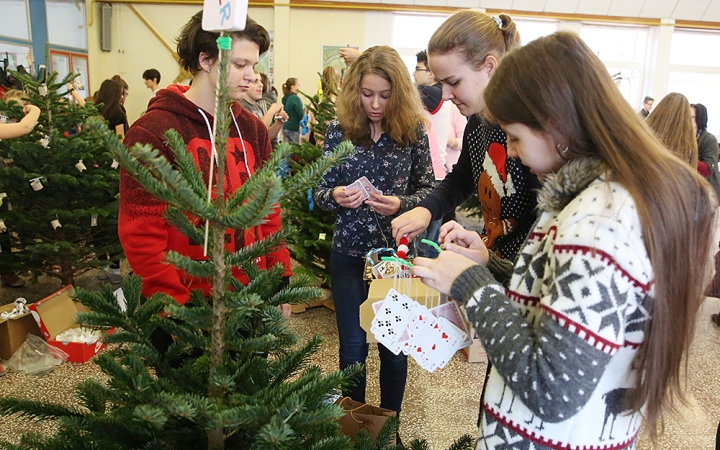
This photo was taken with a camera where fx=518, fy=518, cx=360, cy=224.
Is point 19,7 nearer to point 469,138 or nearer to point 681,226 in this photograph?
point 469,138

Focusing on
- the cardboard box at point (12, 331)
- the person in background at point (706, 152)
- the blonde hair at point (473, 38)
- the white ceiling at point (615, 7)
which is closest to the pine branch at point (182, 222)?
the blonde hair at point (473, 38)

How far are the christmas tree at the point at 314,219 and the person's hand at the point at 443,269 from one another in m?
2.68

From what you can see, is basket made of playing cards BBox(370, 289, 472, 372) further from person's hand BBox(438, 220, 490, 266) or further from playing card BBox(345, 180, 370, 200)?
playing card BBox(345, 180, 370, 200)

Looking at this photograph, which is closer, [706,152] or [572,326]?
[572,326]

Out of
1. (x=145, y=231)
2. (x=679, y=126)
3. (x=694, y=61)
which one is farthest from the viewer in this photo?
(x=694, y=61)

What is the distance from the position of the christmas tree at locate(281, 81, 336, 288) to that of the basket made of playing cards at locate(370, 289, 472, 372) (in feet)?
8.32

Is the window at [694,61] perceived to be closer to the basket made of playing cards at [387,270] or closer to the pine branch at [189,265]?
the basket made of playing cards at [387,270]

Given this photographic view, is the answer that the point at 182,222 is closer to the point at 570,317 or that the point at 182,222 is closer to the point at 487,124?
the point at 570,317

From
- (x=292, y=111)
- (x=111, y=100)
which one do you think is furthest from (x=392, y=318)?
(x=292, y=111)

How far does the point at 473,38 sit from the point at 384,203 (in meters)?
0.73

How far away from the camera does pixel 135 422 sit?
87 cm

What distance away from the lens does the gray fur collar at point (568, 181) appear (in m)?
0.90

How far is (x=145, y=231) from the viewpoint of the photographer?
153 centimetres

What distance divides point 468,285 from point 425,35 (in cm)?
1021
